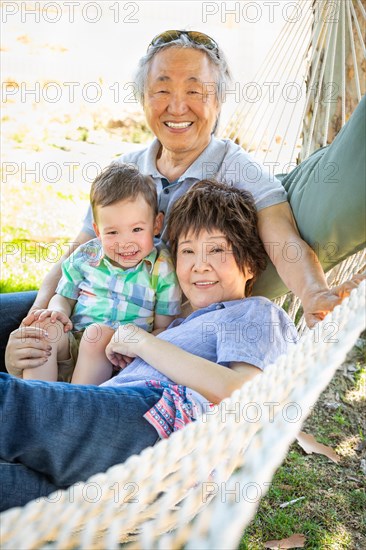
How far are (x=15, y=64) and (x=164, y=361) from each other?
516cm

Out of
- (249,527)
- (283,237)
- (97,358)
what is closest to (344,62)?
(283,237)

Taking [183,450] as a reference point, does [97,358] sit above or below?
below

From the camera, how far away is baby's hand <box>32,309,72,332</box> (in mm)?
1859

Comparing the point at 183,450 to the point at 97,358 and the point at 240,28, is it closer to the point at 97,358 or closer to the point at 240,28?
the point at 97,358

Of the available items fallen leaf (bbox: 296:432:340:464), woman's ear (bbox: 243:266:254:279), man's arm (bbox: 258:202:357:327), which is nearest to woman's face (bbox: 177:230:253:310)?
woman's ear (bbox: 243:266:254:279)

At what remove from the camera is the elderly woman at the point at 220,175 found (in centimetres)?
153

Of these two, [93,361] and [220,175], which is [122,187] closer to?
[220,175]

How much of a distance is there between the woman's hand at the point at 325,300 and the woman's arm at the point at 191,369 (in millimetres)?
171

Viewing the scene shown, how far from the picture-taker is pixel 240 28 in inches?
253

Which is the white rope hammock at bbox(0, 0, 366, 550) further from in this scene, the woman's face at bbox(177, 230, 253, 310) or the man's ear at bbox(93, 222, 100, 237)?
the man's ear at bbox(93, 222, 100, 237)

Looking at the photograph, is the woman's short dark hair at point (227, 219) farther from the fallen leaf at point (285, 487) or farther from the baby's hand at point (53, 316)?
the fallen leaf at point (285, 487)

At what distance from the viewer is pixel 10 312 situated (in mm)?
1966

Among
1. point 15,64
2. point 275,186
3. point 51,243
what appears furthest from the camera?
point 15,64

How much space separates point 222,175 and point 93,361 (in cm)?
64
